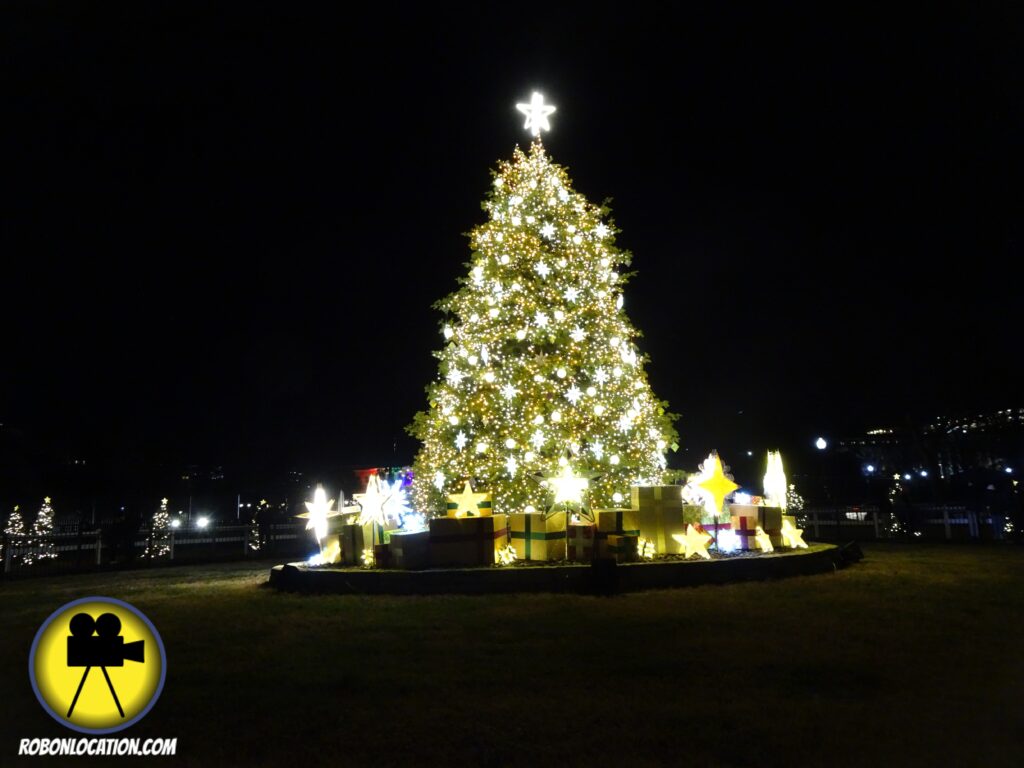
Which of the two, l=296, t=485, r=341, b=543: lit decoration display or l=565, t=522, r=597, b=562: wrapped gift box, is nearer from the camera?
l=565, t=522, r=597, b=562: wrapped gift box

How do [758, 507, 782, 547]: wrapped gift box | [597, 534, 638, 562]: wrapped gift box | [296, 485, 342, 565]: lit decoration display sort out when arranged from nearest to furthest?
[597, 534, 638, 562]: wrapped gift box < [296, 485, 342, 565]: lit decoration display < [758, 507, 782, 547]: wrapped gift box

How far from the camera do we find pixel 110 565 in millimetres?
18781

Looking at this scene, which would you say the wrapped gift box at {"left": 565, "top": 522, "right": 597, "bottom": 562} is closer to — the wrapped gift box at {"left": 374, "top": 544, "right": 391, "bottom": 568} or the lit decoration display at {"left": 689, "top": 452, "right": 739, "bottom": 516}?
the lit decoration display at {"left": 689, "top": 452, "right": 739, "bottom": 516}

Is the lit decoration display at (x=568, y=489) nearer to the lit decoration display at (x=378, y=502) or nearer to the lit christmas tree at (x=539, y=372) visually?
the lit christmas tree at (x=539, y=372)

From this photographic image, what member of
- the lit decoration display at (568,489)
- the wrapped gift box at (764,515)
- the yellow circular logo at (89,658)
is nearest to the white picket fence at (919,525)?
the wrapped gift box at (764,515)

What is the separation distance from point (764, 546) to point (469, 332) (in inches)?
292

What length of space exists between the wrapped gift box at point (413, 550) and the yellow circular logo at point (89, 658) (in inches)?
306

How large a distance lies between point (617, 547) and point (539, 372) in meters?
4.45

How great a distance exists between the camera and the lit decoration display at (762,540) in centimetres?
1419

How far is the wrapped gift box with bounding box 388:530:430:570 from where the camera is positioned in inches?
476

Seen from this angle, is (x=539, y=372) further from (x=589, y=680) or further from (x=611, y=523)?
(x=589, y=680)

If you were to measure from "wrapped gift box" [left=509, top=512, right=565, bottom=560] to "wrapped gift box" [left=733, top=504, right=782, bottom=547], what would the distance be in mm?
3708

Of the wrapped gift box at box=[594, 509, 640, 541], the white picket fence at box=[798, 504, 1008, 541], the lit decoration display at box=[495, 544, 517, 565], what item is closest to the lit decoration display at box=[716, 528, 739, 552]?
the wrapped gift box at box=[594, 509, 640, 541]

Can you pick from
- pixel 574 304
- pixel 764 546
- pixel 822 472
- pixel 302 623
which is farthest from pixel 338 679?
pixel 822 472
